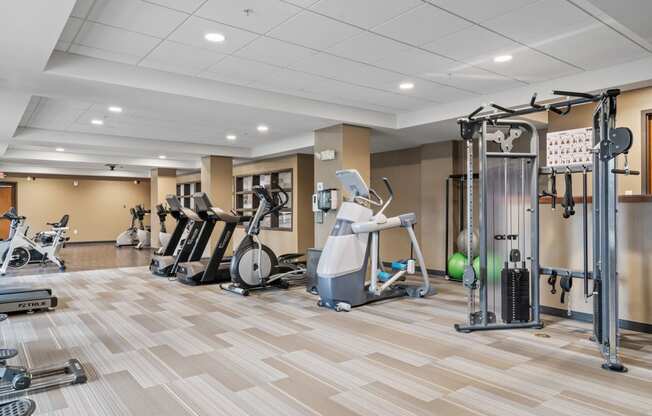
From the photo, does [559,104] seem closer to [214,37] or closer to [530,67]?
[530,67]

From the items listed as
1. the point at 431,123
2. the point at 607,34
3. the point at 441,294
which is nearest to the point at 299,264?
the point at 441,294

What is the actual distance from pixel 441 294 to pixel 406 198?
10.5ft

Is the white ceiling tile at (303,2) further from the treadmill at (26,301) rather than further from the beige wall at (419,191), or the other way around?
the beige wall at (419,191)

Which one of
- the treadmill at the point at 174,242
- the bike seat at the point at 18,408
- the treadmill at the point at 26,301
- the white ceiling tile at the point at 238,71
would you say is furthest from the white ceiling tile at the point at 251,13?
the treadmill at the point at 174,242

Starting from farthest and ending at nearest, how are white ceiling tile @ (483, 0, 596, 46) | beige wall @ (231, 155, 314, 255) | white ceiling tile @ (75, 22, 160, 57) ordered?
beige wall @ (231, 155, 314, 255) → white ceiling tile @ (75, 22, 160, 57) → white ceiling tile @ (483, 0, 596, 46)

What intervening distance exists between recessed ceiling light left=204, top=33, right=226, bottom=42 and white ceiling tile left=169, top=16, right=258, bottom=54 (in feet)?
0.10

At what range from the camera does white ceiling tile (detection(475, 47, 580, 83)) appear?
433 cm

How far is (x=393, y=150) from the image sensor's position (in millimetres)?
9203

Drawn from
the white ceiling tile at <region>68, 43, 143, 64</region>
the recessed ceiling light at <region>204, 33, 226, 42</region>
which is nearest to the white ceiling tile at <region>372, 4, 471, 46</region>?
the recessed ceiling light at <region>204, 33, 226, 42</region>

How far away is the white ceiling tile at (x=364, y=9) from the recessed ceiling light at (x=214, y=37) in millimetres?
976

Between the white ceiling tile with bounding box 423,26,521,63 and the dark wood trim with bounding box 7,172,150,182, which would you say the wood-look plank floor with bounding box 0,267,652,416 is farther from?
the dark wood trim with bounding box 7,172,150,182

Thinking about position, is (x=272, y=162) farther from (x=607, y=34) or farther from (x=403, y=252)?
(x=607, y=34)

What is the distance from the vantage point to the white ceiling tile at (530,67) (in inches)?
171

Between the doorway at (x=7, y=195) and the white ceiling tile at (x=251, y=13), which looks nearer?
the white ceiling tile at (x=251, y=13)
